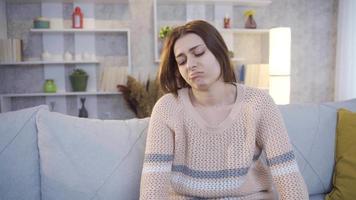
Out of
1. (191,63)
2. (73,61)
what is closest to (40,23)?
(73,61)

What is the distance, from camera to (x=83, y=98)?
2.87 metres

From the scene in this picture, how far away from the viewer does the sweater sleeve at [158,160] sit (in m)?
0.97

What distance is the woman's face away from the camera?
3.31ft

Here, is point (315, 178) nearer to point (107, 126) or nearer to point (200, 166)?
point (200, 166)

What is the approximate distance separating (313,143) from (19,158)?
4.21ft

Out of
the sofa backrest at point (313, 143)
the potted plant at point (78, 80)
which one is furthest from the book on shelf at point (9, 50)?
the sofa backrest at point (313, 143)

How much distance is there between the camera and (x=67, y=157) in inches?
45.5

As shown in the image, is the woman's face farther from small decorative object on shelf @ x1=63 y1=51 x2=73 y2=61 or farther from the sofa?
small decorative object on shelf @ x1=63 y1=51 x2=73 y2=61

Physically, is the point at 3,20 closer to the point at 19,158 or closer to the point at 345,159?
the point at 19,158

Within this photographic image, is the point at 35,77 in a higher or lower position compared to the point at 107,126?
higher

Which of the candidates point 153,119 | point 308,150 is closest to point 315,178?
point 308,150

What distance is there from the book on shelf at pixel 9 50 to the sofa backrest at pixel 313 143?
2.36 metres

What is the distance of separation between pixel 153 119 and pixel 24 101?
2.29 metres

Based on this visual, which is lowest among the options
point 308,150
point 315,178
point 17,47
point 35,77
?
point 315,178
